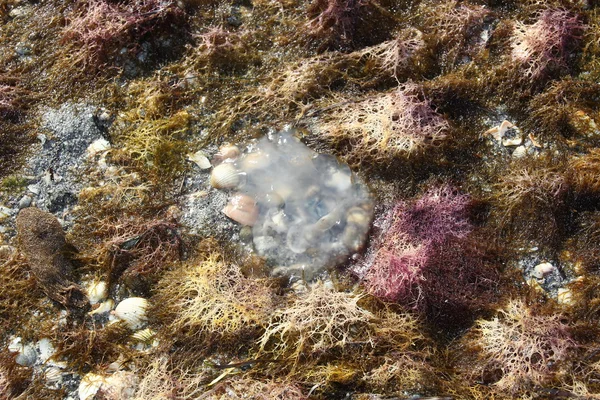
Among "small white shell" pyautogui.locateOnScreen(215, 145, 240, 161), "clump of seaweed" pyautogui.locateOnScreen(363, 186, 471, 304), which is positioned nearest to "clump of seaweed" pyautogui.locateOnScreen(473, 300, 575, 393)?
"clump of seaweed" pyautogui.locateOnScreen(363, 186, 471, 304)

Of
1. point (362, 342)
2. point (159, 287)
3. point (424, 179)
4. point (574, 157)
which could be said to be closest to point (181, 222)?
point (159, 287)

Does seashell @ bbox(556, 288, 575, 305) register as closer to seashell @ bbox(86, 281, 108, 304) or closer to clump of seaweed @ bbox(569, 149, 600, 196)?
clump of seaweed @ bbox(569, 149, 600, 196)

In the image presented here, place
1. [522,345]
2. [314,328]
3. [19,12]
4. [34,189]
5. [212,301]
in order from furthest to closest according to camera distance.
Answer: [19,12] → [34,189] → [212,301] → [314,328] → [522,345]

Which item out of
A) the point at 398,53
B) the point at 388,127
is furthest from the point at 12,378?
the point at 398,53

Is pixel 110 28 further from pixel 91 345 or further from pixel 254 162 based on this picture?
pixel 91 345

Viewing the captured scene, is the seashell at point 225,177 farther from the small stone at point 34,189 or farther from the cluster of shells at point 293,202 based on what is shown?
the small stone at point 34,189

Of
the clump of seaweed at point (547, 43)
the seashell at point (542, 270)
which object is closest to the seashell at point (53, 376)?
the seashell at point (542, 270)
